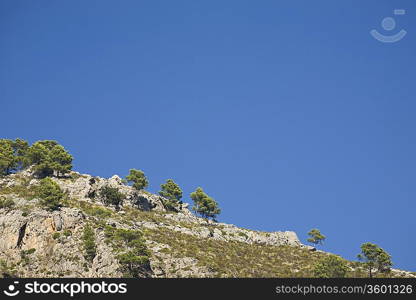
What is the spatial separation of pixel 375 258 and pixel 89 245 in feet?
223

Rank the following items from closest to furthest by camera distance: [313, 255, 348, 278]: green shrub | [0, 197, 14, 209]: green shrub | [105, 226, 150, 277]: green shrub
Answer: [105, 226, 150, 277]: green shrub < [313, 255, 348, 278]: green shrub < [0, 197, 14, 209]: green shrub

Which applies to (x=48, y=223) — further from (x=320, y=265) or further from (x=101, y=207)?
(x=320, y=265)

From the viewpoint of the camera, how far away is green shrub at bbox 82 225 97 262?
115 metres

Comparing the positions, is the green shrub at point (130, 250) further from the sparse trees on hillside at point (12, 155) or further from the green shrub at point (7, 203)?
the sparse trees on hillside at point (12, 155)

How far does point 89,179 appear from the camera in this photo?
165625 millimetres

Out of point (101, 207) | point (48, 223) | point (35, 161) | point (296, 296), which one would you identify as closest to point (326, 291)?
point (296, 296)

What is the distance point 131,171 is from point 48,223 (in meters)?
61.4

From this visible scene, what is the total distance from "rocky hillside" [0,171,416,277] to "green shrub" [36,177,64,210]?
1620 mm

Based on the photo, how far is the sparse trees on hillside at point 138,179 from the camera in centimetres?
17738

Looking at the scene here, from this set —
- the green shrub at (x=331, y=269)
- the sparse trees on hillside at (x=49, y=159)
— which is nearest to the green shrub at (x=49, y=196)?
the sparse trees on hillside at (x=49, y=159)

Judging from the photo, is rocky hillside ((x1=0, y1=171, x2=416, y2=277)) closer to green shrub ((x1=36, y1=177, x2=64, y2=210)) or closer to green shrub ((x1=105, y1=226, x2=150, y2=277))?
green shrub ((x1=105, y1=226, x2=150, y2=277))

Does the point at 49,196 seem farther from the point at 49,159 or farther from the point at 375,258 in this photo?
the point at 375,258

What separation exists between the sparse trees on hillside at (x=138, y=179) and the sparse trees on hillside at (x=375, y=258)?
69.6 metres

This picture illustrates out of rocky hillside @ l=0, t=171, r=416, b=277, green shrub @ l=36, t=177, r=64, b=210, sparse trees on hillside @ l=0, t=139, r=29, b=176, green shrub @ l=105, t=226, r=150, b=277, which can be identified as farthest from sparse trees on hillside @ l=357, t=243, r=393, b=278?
sparse trees on hillside @ l=0, t=139, r=29, b=176
